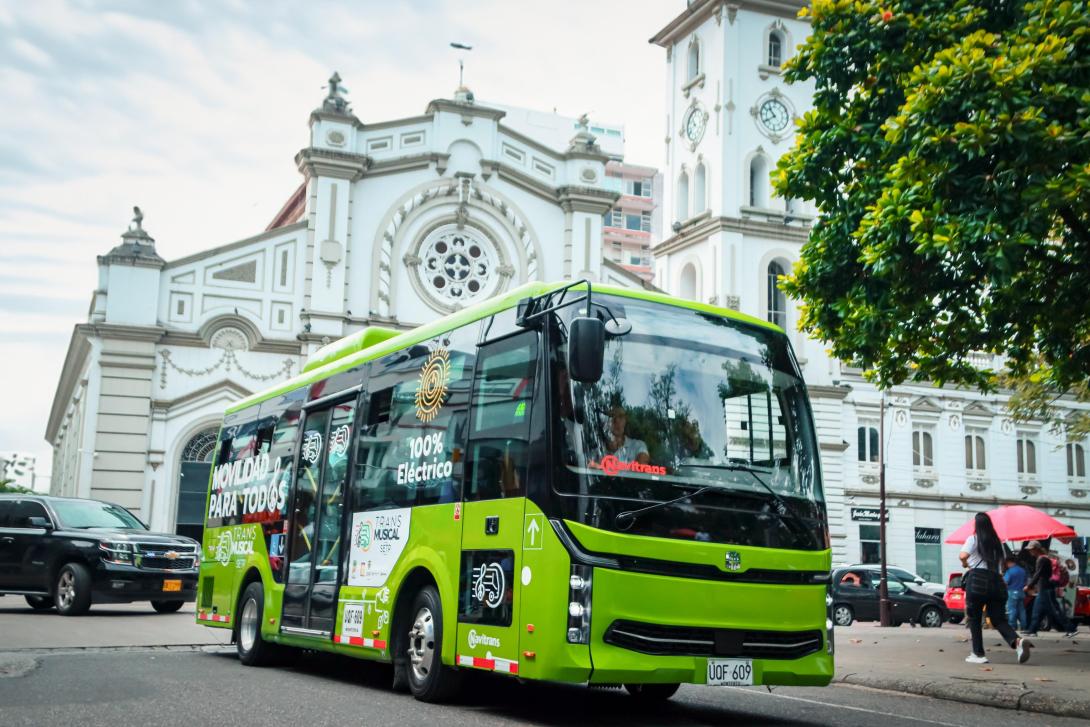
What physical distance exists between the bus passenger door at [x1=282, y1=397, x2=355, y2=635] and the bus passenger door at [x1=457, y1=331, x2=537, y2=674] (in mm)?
2552

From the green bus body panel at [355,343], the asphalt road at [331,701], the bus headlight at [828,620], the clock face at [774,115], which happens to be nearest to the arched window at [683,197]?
the clock face at [774,115]

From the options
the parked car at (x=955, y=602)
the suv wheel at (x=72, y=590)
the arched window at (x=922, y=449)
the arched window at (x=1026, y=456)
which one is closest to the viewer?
the suv wheel at (x=72, y=590)

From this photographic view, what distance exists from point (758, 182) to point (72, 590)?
93.1 feet

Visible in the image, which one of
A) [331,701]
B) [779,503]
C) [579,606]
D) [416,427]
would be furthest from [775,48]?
[579,606]

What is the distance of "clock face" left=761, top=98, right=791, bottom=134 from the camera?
41.6 meters

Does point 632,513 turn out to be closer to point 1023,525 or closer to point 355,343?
point 355,343

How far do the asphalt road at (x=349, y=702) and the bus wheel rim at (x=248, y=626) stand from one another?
0.42 metres

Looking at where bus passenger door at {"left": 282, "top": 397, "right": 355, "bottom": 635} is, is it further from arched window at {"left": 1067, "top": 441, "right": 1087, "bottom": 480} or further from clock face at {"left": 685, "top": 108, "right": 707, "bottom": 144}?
arched window at {"left": 1067, "top": 441, "right": 1087, "bottom": 480}

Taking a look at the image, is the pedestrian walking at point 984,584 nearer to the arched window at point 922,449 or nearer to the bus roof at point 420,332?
the bus roof at point 420,332

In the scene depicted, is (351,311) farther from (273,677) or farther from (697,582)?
(697,582)

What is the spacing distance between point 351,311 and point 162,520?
26.2 feet

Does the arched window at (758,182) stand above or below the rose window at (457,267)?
above

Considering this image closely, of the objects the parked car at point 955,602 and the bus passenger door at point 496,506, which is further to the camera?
the parked car at point 955,602

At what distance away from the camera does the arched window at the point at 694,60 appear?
43.2m
